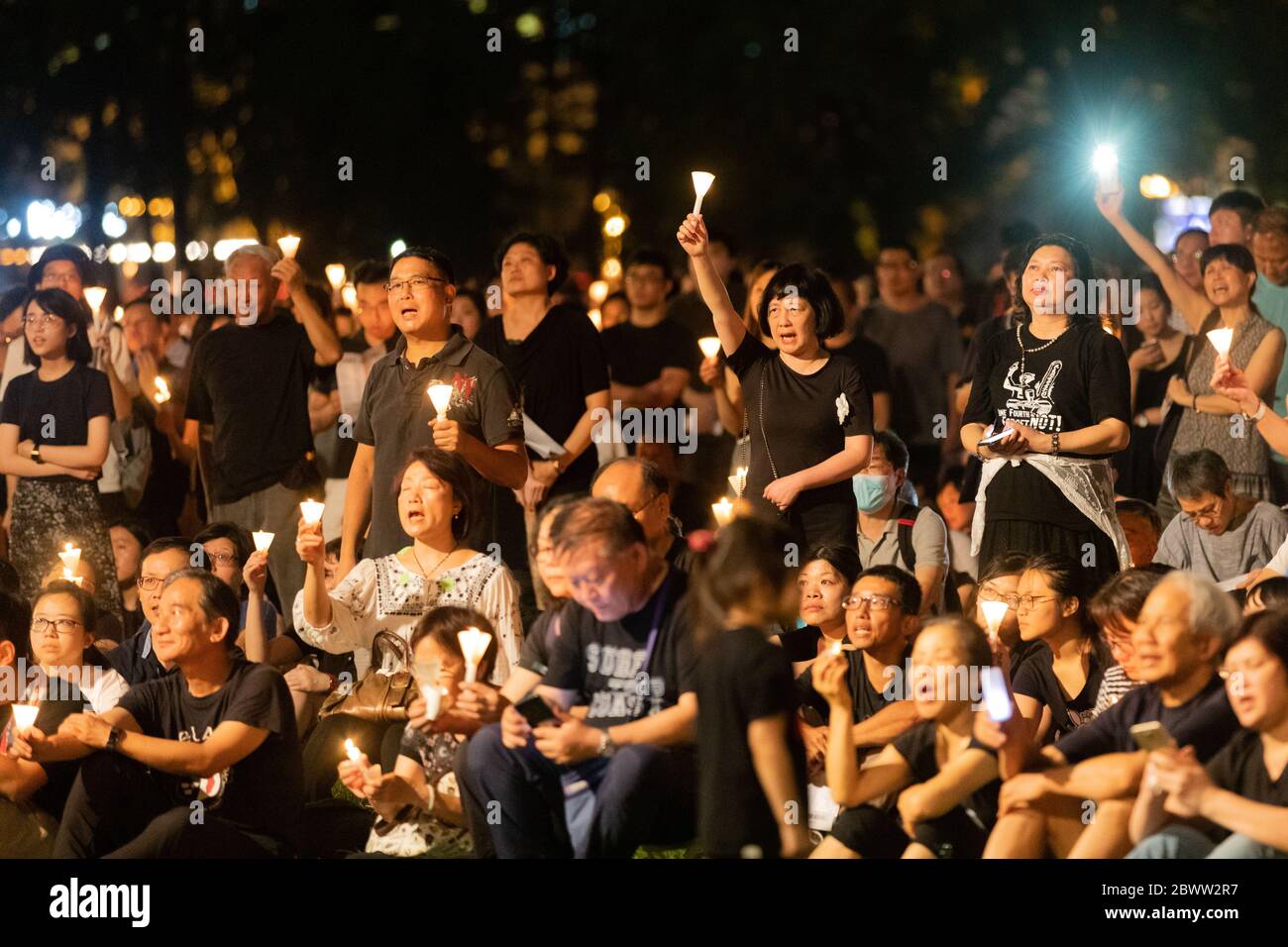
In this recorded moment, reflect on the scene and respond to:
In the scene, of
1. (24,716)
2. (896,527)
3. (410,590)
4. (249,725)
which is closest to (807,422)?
(896,527)

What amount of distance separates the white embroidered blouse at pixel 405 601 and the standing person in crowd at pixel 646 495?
48 cm

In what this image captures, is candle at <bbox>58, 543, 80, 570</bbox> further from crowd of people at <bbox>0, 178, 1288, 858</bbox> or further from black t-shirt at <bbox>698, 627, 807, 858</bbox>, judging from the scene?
black t-shirt at <bbox>698, 627, 807, 858</bbox>

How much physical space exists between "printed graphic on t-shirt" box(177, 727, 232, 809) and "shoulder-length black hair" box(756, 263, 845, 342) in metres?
2.62

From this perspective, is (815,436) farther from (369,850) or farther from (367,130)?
(367,130)

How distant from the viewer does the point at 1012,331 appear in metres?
7.38

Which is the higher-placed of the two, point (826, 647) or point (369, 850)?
point (826, 647)

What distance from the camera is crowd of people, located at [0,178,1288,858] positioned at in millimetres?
5598

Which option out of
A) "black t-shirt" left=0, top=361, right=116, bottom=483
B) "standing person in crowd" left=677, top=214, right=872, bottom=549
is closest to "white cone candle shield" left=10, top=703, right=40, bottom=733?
"standing person in crowd" left=677, top=214, right=872, bottom=549

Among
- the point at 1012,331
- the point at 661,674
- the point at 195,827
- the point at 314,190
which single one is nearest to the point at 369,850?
the point at 195,827

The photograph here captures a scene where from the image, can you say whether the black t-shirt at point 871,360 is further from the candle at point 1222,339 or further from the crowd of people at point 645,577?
the candle at point 1222,339

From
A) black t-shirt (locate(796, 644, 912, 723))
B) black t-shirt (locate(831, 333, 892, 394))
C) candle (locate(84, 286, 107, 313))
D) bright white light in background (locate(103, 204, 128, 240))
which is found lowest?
black t-shirt (locate(796, 644, 912, 723))

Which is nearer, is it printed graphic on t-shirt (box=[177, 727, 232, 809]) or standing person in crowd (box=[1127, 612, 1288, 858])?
standing person in crowd (box=[1127, 612, 1288, 858])
